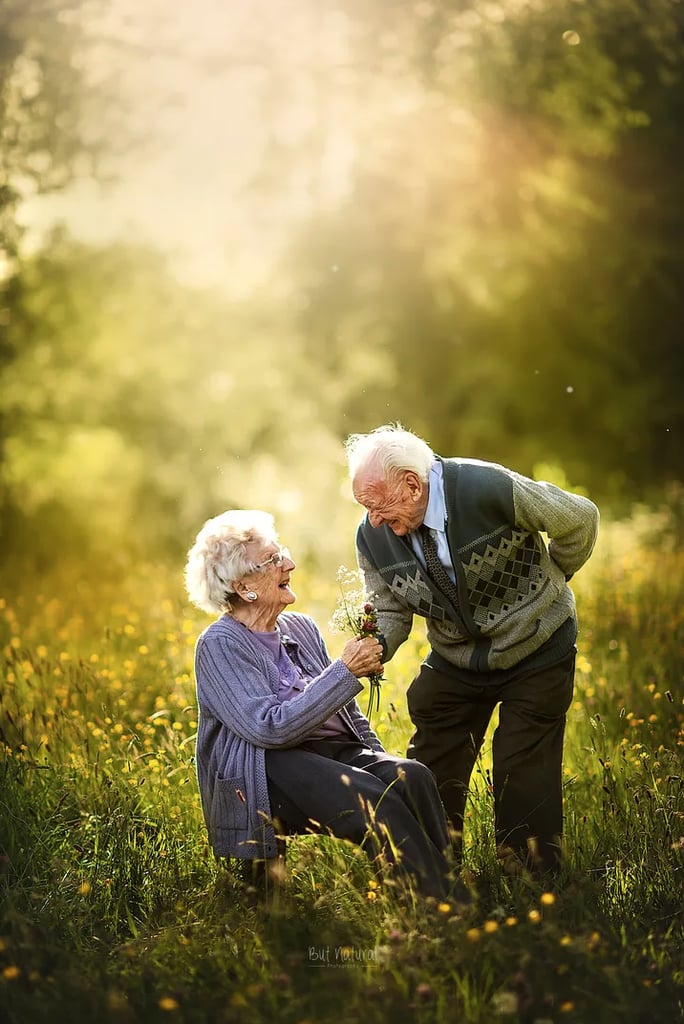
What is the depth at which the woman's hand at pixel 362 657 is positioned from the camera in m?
3.16

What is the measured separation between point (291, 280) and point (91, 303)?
1.67 metres

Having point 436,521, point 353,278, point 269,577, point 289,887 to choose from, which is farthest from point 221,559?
point 353,278

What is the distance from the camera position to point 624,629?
5.54 metres

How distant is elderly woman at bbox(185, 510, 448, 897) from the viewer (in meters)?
2.99

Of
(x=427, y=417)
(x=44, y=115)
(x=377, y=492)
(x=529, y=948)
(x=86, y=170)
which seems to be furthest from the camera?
(x=427, y=417)

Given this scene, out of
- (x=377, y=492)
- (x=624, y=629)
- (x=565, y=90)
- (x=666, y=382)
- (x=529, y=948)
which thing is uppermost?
(x=565, y=90)

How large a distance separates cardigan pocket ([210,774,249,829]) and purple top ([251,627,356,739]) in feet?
0.91

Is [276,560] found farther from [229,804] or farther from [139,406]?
[139,406]

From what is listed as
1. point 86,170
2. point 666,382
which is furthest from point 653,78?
point 86,170

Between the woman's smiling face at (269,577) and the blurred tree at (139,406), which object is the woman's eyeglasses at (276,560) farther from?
the blurred tree at (139,406)

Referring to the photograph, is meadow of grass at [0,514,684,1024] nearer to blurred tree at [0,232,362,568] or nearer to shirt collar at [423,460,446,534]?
shirt collar at [423,460,446,534]

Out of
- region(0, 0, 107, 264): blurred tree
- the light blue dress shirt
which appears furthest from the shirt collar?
region(0, 0, 107, 264): blurred tree

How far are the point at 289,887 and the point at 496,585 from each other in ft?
3.46

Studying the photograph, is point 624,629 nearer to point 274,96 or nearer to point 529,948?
point 529,948
